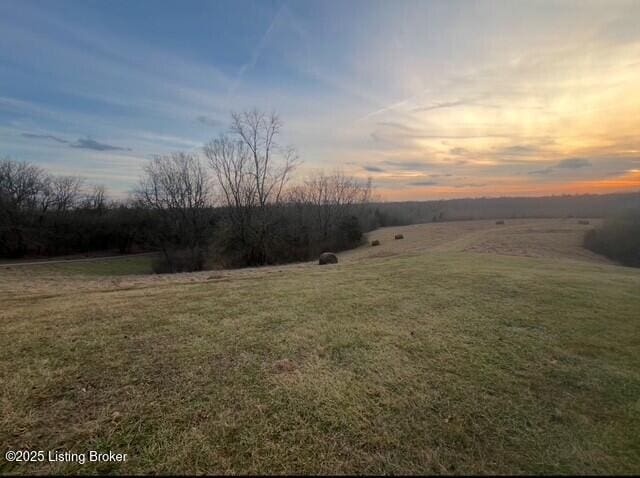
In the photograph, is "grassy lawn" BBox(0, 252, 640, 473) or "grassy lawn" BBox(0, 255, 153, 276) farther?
"grassy lawn" BBox(0, 255, 153, 276)

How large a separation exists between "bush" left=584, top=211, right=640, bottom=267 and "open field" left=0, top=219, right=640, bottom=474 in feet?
52.3

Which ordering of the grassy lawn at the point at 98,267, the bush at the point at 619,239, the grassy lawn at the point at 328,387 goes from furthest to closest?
the grassy lawn at the point at 98,267 → the bush at the point at 619,239 → the grassy lawn at the point at 328,387

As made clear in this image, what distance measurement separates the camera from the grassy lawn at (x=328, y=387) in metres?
1.95

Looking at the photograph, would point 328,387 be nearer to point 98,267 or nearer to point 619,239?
point 619,239

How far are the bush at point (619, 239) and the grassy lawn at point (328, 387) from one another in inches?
640

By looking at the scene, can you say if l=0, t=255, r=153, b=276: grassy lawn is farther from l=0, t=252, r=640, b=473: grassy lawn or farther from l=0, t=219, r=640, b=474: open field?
l=0, t=252, r=640, b=473: grassy lawn

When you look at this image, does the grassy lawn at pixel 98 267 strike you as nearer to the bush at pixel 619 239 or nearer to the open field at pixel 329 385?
the open field at pixel 329 385

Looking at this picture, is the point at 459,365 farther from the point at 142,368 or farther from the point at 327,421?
the point at 142,368

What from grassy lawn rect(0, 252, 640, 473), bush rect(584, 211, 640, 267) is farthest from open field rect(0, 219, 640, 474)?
bush rect(584, 211, 640, 267)

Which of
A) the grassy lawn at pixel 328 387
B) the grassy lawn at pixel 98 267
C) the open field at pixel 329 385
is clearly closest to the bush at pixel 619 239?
the open field at pixel 329 385

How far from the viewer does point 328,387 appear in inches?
108

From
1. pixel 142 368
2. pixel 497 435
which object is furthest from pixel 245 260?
pixel 497 435

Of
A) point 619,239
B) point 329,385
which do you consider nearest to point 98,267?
point 329,385

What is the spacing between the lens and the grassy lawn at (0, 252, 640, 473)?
1.95m
